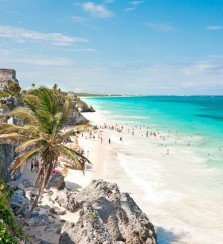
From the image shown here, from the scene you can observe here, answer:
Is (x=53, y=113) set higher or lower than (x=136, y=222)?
higher

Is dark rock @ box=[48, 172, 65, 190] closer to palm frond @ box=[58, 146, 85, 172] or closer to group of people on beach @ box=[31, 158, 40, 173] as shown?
group of people on beach @ box=[31, 158, 40, 173]

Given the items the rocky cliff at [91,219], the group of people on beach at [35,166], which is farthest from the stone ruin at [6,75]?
the rocky cliff at [91,219]

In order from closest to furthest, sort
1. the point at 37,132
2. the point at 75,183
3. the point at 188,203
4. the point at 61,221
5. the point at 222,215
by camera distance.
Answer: the point at 37,132
the point at 61,221
the point at 222,215
the point at 188,203
the point at 75,183

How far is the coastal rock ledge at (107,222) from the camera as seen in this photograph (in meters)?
16.8

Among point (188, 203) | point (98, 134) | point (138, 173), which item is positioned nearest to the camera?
point (188, 203)

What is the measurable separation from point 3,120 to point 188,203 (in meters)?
15.2

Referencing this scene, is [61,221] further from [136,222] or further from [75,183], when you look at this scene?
[75,183]

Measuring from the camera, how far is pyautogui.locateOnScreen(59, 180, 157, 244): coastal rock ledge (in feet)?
55.3

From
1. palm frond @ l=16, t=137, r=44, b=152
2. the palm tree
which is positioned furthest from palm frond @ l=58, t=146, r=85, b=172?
palm frond @ l=16, t=137, r=44, b=152

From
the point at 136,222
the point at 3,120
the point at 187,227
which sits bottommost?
the point at 187,227

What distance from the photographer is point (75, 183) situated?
3494cm

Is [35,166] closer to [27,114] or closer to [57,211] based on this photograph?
[57,211]

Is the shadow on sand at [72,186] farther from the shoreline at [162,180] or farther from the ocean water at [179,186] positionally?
the ocean water at [179,186]

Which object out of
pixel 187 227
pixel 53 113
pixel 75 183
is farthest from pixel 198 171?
pixel 53 113
